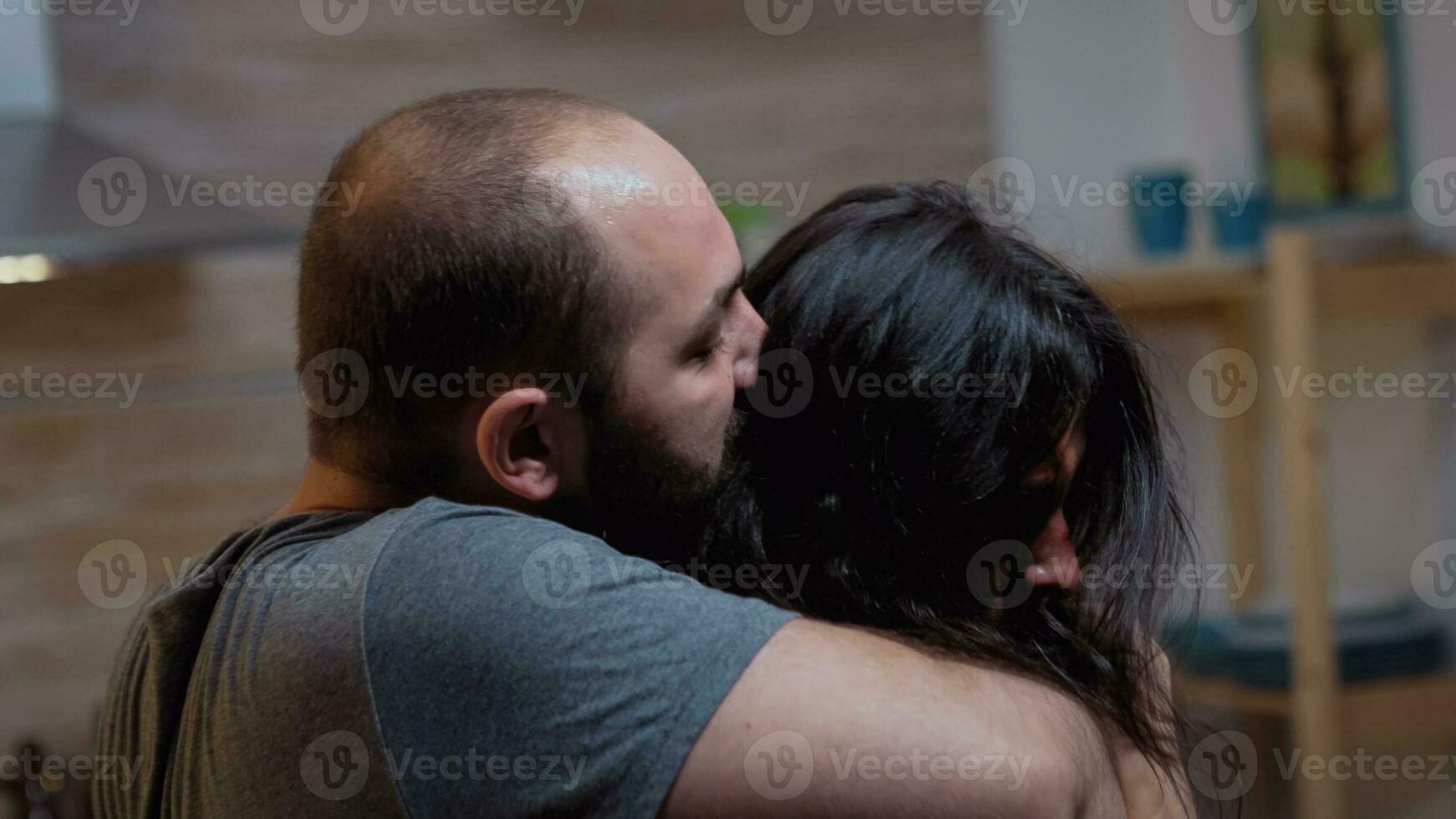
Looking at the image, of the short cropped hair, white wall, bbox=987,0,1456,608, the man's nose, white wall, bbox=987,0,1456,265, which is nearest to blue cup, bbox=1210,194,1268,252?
white wall, bbox=987,0,1456,608

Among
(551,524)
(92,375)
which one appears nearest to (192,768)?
(551,524)


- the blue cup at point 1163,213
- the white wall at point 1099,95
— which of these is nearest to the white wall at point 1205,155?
the white wall at point 1099,95

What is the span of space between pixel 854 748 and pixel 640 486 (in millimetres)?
217

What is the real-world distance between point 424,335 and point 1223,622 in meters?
2.03

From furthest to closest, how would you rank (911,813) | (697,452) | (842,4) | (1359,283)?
(842,4)
(1359,283)
(697,452)
(911,813)

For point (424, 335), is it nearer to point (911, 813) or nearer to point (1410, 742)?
point (911, 813)

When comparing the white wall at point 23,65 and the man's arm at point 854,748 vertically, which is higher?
the white wall at point 23,65

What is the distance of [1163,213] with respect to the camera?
242 cm

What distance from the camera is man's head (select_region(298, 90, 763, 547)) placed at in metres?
0.71

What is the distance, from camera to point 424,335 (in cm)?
72

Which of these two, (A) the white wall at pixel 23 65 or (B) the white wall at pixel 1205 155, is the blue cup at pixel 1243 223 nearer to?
(B) the white wall at pixel 1205 155

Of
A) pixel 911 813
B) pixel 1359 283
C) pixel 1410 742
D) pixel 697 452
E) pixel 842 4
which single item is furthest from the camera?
pixel 842 4

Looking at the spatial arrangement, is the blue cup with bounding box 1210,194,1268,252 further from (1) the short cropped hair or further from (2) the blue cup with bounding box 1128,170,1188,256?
(1) the short cropped hair

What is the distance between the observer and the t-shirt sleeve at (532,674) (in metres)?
0.62
